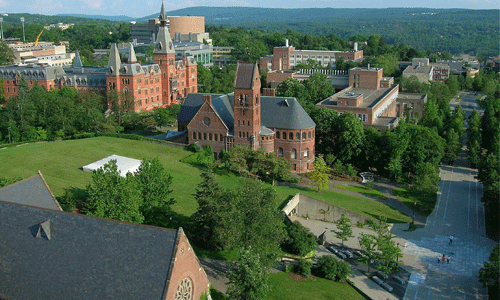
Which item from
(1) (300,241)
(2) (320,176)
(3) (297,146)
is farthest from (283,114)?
(1) (300,241)

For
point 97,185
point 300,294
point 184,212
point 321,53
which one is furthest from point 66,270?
point 321,53

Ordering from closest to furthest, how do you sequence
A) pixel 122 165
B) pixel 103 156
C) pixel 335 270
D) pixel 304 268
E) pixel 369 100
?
1. pixel 335 270
2. pixel 304 268
3. pixel 122 165
4. pixel 103 156
5. pixel 369 100

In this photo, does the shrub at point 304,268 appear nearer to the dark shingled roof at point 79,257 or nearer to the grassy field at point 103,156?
the grassy field at point 103,156

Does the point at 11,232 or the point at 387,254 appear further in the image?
the point at 387,254

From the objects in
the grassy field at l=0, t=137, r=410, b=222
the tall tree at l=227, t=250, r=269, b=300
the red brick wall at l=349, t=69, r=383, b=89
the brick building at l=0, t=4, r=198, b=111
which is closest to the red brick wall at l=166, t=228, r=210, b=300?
the tall tree at l=227, t=250, r=269, b=300

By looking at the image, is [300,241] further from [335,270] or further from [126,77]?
[126,77]

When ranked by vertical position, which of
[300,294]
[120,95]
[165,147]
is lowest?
[300,294]

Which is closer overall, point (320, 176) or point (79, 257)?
point (79, 257)

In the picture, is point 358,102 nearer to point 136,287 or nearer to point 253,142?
point 253,142
